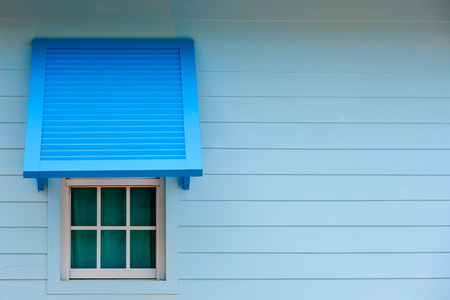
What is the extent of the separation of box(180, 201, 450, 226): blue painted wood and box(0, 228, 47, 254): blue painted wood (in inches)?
36.0

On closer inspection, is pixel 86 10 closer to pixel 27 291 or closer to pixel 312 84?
pixel 312 84

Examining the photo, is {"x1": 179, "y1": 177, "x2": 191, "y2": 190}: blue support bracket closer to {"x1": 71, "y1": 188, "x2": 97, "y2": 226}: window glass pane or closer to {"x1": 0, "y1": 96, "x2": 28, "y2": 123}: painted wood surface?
{"x1": 71, "y1": 188, "x2": 97, "y2": 226}: window glass pane

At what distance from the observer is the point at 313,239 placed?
3055 millimetres

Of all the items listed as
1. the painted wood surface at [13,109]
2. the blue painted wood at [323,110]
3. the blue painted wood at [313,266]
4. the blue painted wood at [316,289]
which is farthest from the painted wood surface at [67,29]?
the blue painted wood at [316,289]

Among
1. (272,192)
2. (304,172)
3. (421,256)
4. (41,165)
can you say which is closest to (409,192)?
(421,256)

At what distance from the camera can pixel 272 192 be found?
3055 millimetres

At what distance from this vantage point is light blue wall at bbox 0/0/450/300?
9.89 feet

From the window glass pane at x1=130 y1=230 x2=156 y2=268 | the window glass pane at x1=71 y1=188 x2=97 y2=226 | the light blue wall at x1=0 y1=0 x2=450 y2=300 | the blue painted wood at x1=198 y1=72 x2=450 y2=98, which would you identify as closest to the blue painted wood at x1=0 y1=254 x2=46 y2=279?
the light blue wall at x1=0 y1=0 x2=450 y2=300

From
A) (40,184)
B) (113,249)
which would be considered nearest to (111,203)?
(113,249)

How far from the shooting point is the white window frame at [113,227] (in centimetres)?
304

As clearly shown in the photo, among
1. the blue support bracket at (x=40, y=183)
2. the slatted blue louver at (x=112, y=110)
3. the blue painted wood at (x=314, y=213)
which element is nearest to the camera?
the slatted blue louver at (x=112, y=110)

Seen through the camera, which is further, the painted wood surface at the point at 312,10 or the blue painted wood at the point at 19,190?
the painted wood surface at the point at 312,10

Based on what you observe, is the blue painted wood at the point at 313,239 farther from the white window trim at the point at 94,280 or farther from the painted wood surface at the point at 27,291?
the painted wood surface at the point at 27,291

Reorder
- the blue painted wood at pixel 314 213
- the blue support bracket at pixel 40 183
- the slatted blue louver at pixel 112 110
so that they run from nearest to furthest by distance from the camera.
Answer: the slatted blue louver at pixel 112 110 → the blue support bracket at pixel 40 183 → the blue painted wood at pixel 314 213
